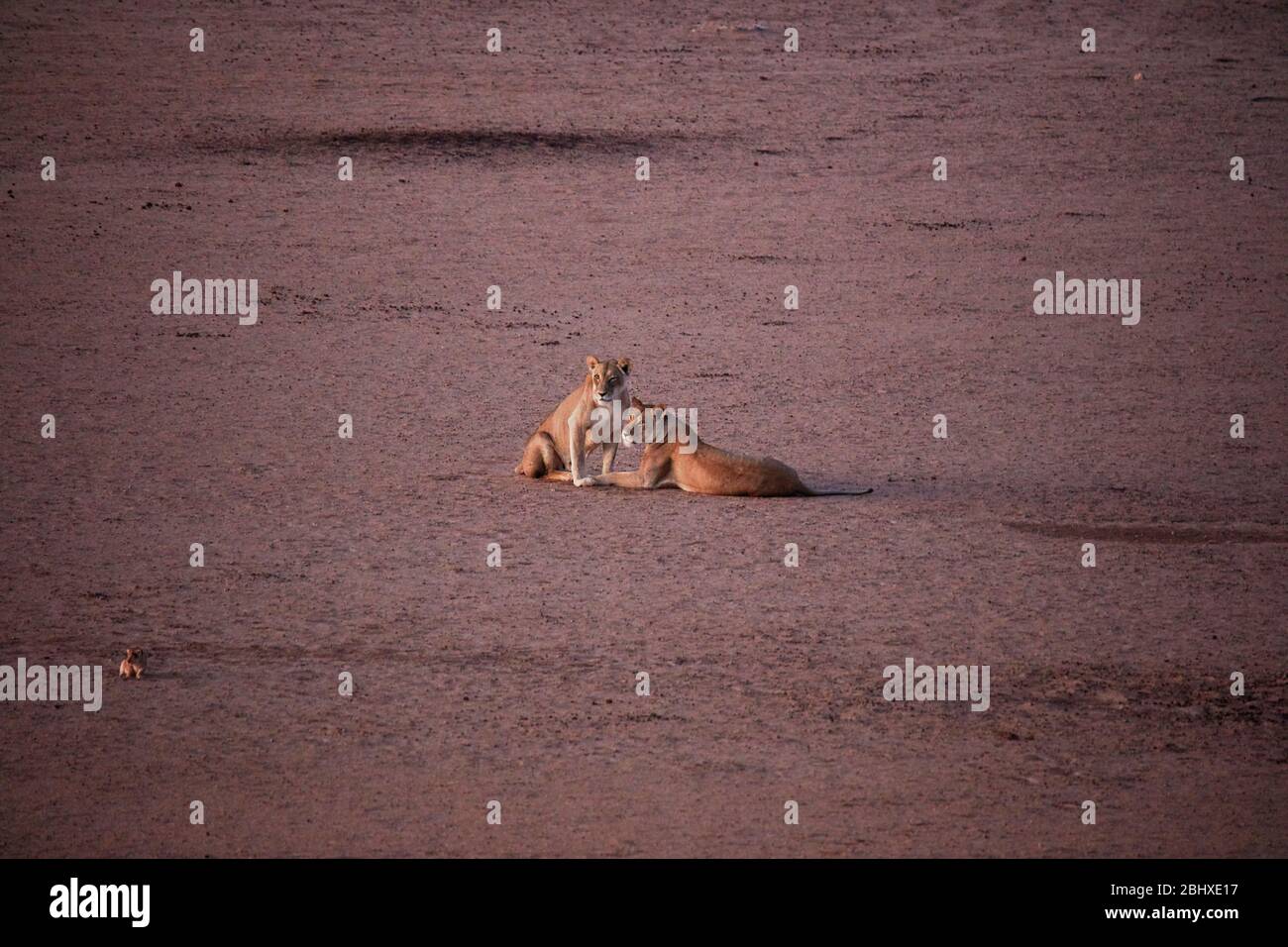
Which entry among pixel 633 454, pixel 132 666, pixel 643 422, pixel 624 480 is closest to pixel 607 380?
pixel 643 422

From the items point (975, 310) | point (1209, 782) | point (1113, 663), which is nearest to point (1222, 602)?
point (1113, 663)

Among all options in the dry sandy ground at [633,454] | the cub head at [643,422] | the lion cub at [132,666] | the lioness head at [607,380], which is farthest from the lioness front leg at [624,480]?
the lion cub at [132,666]

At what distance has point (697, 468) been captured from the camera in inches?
453

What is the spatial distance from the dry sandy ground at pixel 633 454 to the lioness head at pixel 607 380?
0.68 meters

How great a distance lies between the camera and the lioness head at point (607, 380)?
11398 mm

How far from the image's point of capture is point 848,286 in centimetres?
1819

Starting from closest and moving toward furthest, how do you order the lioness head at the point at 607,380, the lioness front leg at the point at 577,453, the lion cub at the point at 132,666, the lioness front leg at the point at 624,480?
the lion cub at the point at 132,666, the lioness head at the point at 607,380, the lioness front leg at the point at 577,453, the lioness front leg at the point at 624,480

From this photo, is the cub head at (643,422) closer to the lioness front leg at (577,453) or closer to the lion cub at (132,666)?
the lioness front leg at (577,453)

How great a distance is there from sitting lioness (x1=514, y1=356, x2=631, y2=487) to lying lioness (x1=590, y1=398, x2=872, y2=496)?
0.74 ft

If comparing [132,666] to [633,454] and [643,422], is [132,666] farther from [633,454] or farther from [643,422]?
[633,454]

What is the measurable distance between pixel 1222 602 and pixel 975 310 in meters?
7.89

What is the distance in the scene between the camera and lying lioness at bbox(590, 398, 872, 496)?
11.4 meters

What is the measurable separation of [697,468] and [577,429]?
829 mm

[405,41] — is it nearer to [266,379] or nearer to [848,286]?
[848,286]
